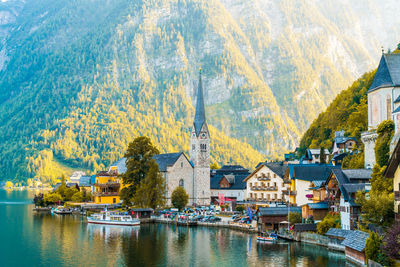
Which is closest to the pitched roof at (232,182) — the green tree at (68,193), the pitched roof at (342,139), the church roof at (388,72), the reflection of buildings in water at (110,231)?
the pitched roof at (342,139)

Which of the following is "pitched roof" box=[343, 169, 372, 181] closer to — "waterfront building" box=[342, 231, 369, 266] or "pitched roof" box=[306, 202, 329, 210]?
"pitched roof" box=[306, 202, 329, 210]

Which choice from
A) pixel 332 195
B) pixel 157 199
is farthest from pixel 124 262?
pixel 157 199

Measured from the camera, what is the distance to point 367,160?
228ft

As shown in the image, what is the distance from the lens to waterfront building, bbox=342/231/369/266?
47.7 metres

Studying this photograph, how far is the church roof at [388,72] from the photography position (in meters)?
65.9

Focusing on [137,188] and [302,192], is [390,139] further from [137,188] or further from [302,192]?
[137,188]

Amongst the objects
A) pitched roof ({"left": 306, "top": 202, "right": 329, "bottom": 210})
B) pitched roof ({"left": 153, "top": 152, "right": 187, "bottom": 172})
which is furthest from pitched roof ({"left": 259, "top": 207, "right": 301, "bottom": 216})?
pitched roof ({"left": 153, "top": 152, "right": 187, "bottom": 172})

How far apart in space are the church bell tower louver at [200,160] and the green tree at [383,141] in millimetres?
57953

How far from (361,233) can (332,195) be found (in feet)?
52.3

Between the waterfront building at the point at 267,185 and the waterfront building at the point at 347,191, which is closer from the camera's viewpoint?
the waterfront building at the point at 347,191

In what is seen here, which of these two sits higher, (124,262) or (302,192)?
(302,192)

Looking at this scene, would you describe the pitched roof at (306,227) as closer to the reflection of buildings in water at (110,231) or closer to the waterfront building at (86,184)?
the reflection of buildings in water at (110,231)

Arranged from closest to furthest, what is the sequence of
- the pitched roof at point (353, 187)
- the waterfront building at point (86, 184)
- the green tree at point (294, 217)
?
the pitched roof at point (353, 187), the green tree at point (294, 217), the waterfront building at point (86, 184)

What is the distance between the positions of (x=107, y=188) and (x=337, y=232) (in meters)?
72.4
